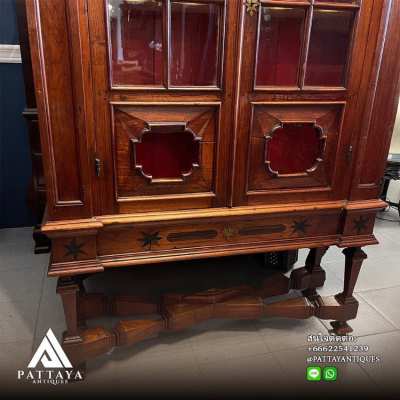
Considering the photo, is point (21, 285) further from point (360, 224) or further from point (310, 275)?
point (360, 224)

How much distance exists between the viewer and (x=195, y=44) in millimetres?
1235

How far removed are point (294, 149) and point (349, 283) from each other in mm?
678

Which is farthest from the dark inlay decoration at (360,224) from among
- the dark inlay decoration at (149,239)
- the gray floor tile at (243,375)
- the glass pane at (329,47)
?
the dark inlay decoration at (149,239)

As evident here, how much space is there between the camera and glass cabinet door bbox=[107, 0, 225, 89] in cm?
114

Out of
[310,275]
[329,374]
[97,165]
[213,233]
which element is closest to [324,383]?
[329,374]

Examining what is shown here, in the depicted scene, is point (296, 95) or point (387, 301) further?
A: point (387, 301)

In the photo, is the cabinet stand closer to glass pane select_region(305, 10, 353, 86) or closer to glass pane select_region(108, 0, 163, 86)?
glass pane select_region(305, 10, 353, 86)

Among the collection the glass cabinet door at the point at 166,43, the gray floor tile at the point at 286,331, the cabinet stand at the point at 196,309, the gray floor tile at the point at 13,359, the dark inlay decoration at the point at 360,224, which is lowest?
the gray floor tile at the point at 286,331

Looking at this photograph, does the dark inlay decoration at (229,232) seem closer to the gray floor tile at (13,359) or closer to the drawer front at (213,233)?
the drawer front at (213,233)

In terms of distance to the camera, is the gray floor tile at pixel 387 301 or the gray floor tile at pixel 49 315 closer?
the gray floor tile at pixel 49 315

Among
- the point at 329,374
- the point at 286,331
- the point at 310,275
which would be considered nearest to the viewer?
the point at 329,374

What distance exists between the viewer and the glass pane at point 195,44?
3.86 feet

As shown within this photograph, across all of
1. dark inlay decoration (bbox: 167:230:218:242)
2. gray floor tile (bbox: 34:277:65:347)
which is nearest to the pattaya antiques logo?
gray floor tile (bbox: 34:277:65:347)

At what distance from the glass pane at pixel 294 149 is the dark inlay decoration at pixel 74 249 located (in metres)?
0.68
